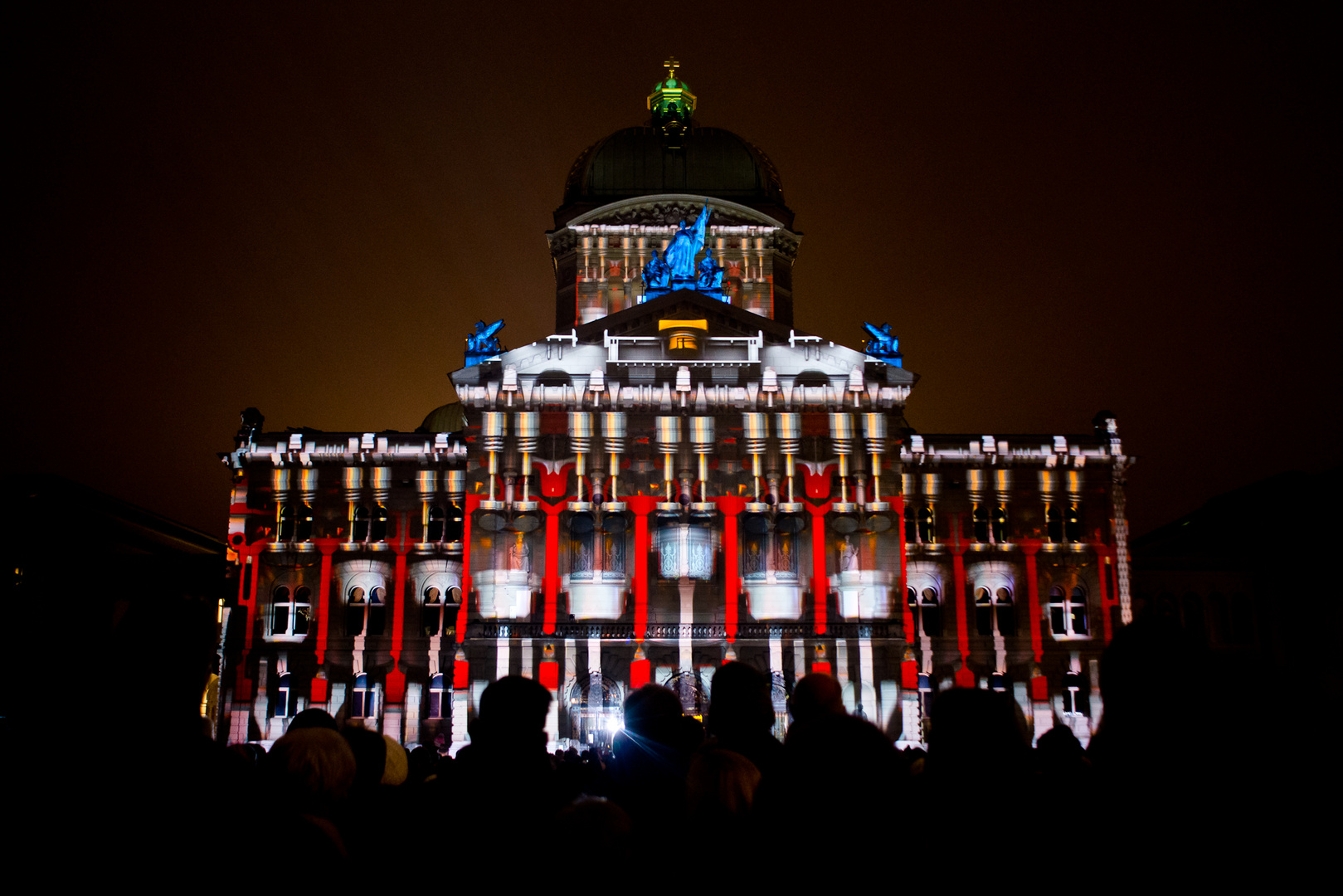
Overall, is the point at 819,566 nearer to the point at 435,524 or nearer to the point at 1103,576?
the point at 1103,576

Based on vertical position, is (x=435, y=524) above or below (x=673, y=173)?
below

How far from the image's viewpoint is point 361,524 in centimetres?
5244

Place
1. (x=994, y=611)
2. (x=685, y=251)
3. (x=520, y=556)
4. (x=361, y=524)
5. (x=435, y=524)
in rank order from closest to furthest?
(x=520, y=556), (x=994, y=611), (x=685, y=251), (x=361, y=524), (x=435, y=524)

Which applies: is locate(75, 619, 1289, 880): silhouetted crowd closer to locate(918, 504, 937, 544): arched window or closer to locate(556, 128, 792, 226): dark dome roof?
locate(918, 504, 937, 544): arched window

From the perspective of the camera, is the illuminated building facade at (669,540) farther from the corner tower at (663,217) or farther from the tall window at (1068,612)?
the corner tower at (663,217)

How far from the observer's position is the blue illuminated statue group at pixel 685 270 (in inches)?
2024

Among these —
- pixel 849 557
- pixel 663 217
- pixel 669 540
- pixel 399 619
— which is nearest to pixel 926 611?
pixel 849 557

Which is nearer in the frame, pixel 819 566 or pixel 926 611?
pixel 819 566

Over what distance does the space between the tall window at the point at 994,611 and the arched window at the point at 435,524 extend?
25.7 meters

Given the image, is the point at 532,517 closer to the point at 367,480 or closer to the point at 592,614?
the point at 592,614

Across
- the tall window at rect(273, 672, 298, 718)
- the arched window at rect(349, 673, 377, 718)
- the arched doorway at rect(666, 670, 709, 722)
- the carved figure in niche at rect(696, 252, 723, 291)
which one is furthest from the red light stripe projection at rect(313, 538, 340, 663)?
the carved figure in niche at rect(696, 252, 723, 291)

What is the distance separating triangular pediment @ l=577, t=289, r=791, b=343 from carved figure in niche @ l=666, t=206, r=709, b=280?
2.22 m

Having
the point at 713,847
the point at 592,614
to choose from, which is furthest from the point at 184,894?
the point at 592,614

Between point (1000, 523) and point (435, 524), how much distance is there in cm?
2726
